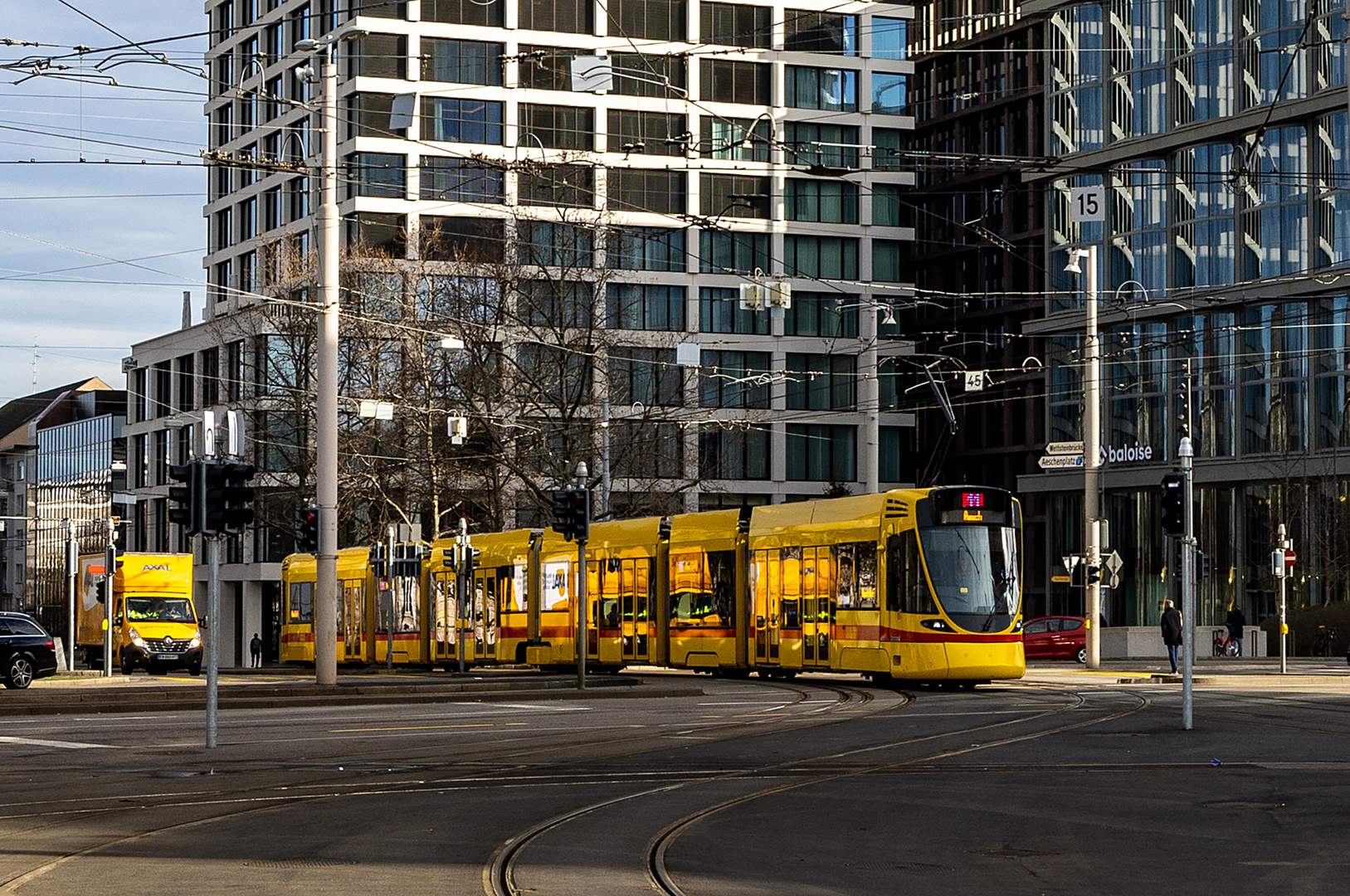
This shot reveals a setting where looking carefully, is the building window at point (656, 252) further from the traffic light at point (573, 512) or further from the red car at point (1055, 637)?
the traffic light at point (573, 512)

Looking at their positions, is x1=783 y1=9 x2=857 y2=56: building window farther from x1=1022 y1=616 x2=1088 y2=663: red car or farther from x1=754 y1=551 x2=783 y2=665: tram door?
x1=754 y1=551 x2=783 y2=665: tram door

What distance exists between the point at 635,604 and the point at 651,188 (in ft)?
131

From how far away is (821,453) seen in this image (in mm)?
84375

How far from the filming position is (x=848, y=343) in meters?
83.7

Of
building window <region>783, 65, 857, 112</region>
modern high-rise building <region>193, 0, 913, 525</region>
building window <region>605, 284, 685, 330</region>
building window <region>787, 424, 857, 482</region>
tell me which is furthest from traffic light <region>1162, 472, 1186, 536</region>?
building window <region>783, 65, 857, 112</region>

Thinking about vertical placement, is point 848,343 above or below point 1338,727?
above

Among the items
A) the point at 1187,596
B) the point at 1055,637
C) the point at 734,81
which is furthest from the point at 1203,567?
the point at 1187,596

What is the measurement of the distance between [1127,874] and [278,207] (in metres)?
75.6

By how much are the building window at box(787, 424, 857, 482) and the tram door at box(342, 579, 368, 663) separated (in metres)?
34.3

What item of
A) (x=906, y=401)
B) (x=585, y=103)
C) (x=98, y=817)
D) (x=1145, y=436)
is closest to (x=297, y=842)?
(x=98, y=817)

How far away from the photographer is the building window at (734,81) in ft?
265

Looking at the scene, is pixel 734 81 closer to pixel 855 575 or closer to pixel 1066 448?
pixel 1066 448

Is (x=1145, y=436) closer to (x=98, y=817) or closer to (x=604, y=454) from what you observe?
(x=604, y=454)

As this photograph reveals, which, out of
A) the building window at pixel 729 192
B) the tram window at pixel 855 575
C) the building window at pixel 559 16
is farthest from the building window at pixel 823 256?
the tram window at pixel 855 575
